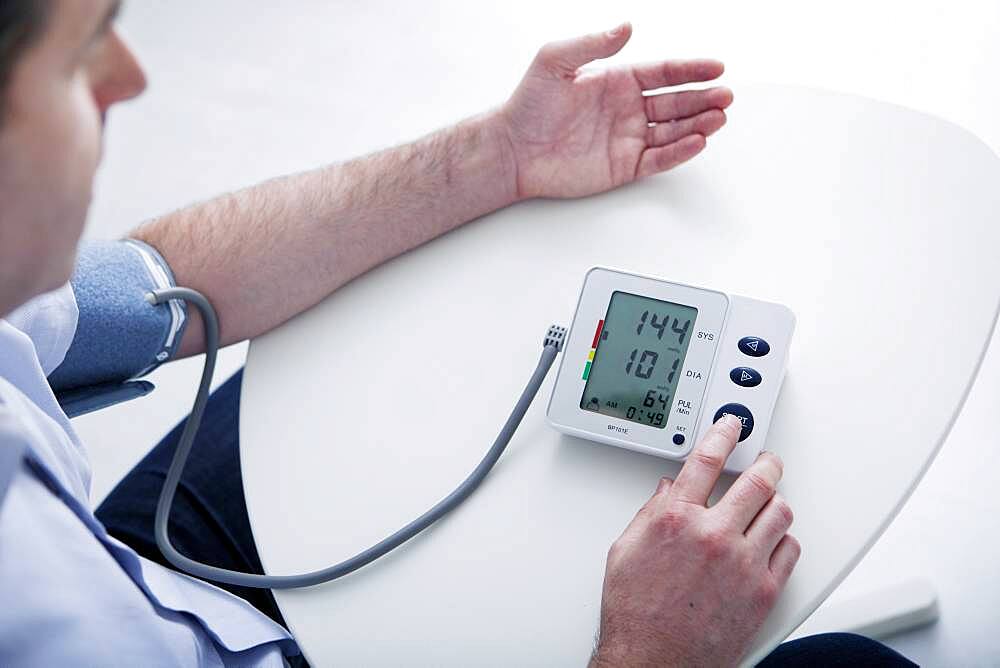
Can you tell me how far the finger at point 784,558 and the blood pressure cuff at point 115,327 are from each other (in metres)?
0.61

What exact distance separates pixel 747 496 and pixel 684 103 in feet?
1.41

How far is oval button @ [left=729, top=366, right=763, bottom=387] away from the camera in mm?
768

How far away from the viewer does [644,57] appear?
1926 mm

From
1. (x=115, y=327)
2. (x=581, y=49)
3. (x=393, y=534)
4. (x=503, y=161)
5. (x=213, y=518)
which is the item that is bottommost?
(x=213, y=518)

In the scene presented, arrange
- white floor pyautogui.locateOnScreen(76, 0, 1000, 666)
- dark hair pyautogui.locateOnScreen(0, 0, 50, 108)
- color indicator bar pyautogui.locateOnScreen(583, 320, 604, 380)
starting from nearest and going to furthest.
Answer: dark hair pyautogui.locateOnScreen(0, 0, 50, 108) < color indicator bar pyautogui.locateOnScreen(583, 320, 604, 380) < white floor pyautogui.locateOnScreen(76, 0, 1000, 666)

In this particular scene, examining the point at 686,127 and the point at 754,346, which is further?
the point at 686,127

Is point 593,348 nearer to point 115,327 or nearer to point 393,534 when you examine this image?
point 393,534

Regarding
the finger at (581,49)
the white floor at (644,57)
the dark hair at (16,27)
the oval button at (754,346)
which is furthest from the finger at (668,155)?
the white floor at (644,57)

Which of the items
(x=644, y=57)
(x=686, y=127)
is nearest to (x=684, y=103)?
(x=686, y=127)

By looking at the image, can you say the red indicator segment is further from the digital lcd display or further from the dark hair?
the dark hair

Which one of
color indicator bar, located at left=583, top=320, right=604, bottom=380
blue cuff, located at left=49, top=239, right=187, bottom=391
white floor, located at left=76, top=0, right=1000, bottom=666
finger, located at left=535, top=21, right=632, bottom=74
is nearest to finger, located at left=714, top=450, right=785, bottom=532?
color indicator bar, located at left=583, top=320, right=604, bottom=380

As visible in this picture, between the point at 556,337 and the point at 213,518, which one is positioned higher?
the point at 556,337

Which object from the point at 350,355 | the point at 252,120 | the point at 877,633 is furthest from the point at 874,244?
the point at 252,120

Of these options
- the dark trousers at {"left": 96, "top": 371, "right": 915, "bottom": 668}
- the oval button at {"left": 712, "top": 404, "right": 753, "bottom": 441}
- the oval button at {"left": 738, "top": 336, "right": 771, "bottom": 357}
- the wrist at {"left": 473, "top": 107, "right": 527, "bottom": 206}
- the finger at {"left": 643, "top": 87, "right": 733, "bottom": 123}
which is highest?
the finger at {"left": 643, "top": 87, "right": 733, "bottom": 123}
